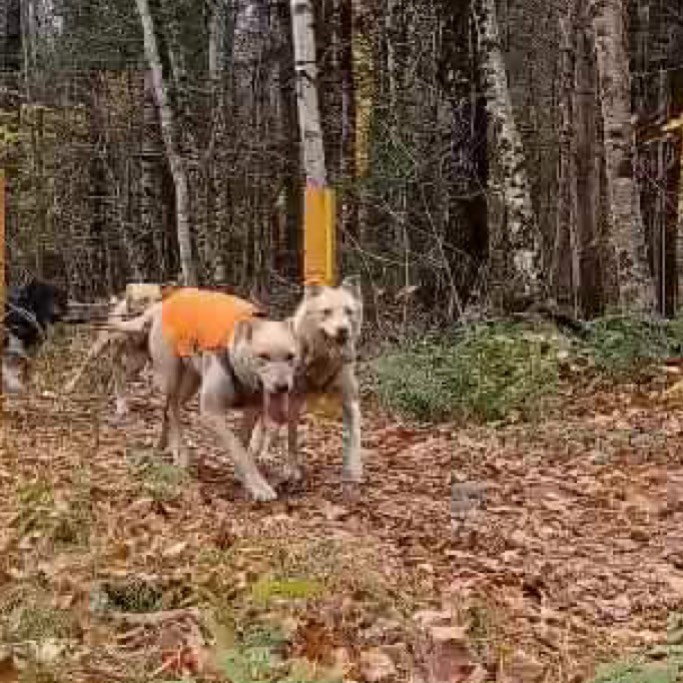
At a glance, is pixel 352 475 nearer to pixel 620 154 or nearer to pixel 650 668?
pixel 650 668

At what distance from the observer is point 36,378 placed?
44.0 ft

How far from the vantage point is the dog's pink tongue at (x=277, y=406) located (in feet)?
29.3

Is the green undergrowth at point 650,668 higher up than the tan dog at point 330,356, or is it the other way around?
the tan dog at point 330,356

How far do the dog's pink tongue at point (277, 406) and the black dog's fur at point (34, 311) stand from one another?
458 centimetres

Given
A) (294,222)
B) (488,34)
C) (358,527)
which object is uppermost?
(488,34)

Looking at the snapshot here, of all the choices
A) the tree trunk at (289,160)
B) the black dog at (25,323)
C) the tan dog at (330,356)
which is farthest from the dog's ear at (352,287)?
the tree trunk at (289,160)

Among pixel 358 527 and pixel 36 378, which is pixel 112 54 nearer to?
pixel 36 378

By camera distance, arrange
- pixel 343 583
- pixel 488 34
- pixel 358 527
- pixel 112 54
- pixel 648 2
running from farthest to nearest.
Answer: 1. pixel 112 54
2. pixel 648 2
3. pixel 488 34
4. pixel 358 527
5. pixel 343 583

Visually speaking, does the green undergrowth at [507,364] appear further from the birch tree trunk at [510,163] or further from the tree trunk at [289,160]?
the tree trunk at [289,160]

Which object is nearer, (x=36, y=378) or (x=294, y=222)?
(x=36, y=378)

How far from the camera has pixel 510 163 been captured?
1524cm

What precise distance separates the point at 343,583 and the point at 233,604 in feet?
1.76

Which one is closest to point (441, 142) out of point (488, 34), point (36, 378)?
point (488, 34)

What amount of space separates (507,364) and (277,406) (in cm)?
403
